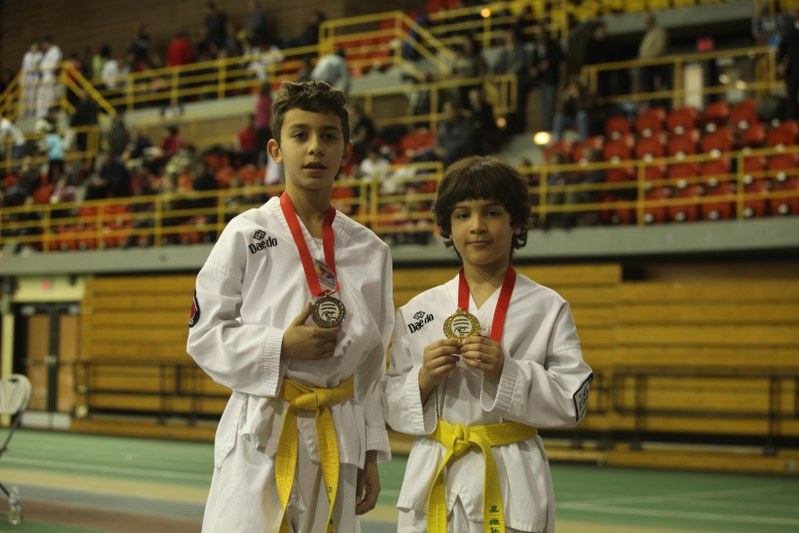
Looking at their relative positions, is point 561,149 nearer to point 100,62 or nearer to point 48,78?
point 100,62

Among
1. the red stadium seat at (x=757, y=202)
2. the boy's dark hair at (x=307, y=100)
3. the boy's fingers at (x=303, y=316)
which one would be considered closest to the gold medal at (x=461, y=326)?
the boy's fingers at (x=303, y=316)

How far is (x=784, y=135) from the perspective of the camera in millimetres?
14586

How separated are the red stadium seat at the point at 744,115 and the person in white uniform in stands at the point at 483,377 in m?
12.5

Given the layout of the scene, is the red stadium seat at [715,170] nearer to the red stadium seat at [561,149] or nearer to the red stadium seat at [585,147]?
the red stadium seat at [585,147]

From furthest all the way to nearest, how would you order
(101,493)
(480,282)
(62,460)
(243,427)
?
(62,460)
(101,493)
(480,282)
(243,427)

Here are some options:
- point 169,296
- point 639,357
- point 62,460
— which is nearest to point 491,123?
point 639,357

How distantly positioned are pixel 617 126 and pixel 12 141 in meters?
15.1

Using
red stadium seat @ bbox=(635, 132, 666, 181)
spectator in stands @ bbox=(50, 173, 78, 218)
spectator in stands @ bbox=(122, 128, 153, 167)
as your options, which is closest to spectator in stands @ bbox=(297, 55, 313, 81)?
spectator in stands @ bbox=(122, 128, 153, 167)

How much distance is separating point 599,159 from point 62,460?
823 centimetres

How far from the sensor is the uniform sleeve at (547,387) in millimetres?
3492

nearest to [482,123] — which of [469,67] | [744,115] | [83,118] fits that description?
[469,67]

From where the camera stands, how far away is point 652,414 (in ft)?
46.7

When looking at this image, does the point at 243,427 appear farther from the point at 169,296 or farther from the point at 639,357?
the point at 169,296

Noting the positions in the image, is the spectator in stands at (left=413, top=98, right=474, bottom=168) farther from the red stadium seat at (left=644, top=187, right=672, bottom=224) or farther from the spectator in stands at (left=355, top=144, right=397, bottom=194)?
the red stadium seat at (left=644, top=187, right=672, bottom=224)
